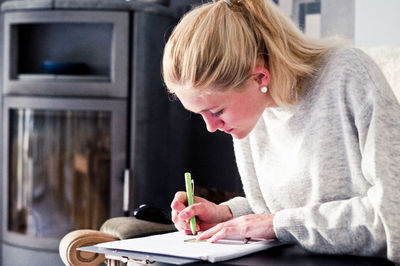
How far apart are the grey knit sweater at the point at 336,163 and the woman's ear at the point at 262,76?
3.7 inches

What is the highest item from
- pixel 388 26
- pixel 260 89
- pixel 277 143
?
pixel 388 26

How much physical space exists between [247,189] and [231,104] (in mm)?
337

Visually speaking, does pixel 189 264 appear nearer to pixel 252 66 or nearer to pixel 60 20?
pixel 252 66

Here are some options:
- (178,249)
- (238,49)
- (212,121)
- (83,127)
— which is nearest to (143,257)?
(178,249)

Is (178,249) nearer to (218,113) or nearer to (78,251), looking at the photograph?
(218,113)

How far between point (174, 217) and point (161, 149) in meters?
1.51

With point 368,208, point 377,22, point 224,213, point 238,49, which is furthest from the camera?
point 377,22

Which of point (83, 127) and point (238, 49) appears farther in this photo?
point (83, 127)

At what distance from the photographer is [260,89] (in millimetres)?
1419

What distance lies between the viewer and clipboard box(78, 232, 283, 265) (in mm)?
1174

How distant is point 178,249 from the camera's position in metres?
1.25

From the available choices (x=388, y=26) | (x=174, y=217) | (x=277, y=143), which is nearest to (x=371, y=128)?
(x=277, y=143)

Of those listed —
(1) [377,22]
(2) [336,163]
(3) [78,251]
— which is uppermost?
(1) [377,22]

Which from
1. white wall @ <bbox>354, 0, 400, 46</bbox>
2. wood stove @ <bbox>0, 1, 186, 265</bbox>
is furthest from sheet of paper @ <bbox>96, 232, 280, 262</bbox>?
wood stove @ <bbox>0, 1, 186, 265</bbox>
